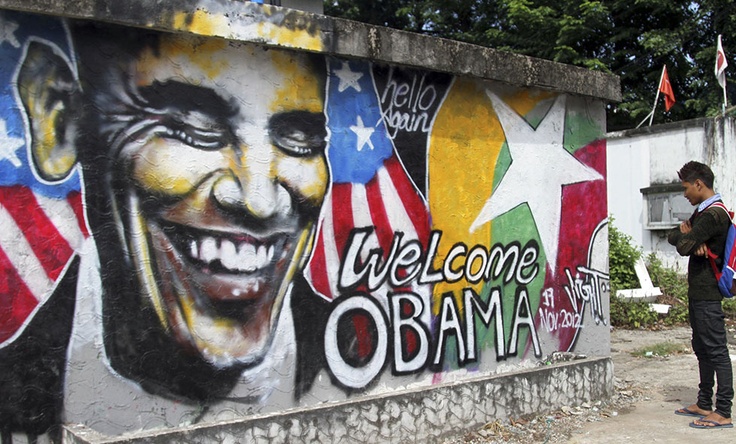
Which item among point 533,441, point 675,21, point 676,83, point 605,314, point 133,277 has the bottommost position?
point 533,441

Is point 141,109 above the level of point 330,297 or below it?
above

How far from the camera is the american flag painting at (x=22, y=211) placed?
3.41 meters

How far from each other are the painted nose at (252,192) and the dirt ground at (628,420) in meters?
2.05

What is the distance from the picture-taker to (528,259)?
5.81m

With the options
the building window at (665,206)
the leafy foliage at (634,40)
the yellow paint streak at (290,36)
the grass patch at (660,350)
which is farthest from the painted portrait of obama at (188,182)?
the leafy foliage at (634,40)

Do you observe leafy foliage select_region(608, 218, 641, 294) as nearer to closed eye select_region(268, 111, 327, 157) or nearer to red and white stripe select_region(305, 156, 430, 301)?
red and white stripe select_region(305, 156, 430, 301)

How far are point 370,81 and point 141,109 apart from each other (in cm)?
162

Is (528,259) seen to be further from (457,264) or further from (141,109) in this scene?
(141,109)

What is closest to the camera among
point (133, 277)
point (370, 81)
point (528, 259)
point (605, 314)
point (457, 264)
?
point (133, 277)

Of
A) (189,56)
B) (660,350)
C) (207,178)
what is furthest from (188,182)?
(660,350)

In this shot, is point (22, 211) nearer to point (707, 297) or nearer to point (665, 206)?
point (707, 297)

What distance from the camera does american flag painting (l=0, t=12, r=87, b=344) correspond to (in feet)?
11.2

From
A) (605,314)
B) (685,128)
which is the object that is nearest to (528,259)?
(605,314)

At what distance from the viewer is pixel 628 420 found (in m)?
5.43
